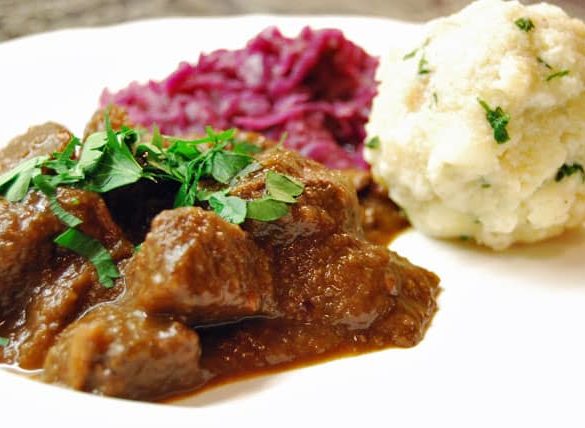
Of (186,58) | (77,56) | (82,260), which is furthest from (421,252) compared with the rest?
(77,56)

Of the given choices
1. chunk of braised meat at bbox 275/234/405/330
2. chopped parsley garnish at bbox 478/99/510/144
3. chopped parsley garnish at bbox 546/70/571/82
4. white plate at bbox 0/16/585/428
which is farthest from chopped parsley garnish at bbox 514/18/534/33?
chunk of braised meat at bbox 275/234/405/330

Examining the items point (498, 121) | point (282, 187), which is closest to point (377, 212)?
point (498, 121)

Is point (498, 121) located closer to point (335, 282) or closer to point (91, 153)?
point (335, 282)

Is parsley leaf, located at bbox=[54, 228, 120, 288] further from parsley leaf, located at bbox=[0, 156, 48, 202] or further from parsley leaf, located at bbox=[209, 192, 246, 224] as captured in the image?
parsley leaf, located at bbox=[209, 192, 246, 224]

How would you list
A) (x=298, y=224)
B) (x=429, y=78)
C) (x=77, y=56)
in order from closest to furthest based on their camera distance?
(x=298, y=224), (x=429, y=78), (x=77, y=56)

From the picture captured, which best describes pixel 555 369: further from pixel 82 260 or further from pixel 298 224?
pixel 82 260

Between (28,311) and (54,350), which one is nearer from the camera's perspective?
(54,350)

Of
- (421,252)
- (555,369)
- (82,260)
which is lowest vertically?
(421,252)
